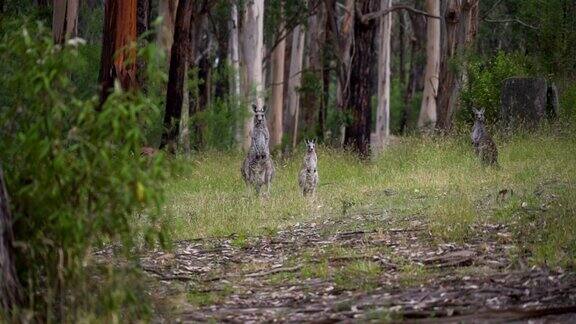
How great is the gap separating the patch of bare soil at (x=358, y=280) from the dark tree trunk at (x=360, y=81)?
12.3m

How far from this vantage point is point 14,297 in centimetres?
755

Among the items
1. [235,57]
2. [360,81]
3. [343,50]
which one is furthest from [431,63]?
[360,81]

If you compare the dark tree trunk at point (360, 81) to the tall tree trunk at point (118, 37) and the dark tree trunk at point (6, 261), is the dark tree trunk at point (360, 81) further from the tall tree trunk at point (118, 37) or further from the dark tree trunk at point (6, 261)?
the dark tree trunk at point (6, 261)

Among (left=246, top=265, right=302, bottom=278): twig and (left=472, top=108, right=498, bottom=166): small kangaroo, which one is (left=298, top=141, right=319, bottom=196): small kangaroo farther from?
(left=246, top=265, right=302, bottom=278): twig

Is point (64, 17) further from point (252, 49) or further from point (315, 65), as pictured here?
point (315, 65)

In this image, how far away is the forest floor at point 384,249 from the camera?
8297 millimetres

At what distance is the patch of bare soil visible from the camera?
8.05 metres

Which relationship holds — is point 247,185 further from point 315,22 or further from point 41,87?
point 315,22

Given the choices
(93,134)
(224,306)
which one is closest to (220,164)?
(224,306)

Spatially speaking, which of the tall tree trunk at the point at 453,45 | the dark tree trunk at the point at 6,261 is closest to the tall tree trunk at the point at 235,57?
the tall tree trunk at the point at 453,45

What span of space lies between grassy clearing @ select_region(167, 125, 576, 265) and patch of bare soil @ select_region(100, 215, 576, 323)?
0.41 metres

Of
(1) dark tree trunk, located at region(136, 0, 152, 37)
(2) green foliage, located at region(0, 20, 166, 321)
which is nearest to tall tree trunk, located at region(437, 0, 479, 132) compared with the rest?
(1) dark tree trunk, located at region(136, 0, 152, 37)

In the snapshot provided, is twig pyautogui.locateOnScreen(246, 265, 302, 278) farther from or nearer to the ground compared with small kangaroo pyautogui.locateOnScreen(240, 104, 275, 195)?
nearer to the ground

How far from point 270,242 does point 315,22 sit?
2485 centimetres
